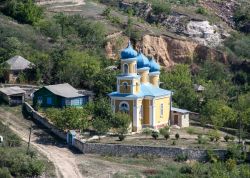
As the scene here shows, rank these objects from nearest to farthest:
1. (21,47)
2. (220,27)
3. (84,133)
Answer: (84,133), (21,47), (220,27)

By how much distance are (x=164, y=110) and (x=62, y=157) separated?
945 cm

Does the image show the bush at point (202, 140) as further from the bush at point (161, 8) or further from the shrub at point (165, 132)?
the bush at point (161, 8)

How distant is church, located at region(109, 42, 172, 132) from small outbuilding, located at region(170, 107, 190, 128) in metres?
1.01

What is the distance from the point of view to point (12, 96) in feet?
188

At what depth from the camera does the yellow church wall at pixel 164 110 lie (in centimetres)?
5536

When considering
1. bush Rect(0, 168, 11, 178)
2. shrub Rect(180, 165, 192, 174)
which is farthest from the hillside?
bush Rect(0, 168, 11, 178)

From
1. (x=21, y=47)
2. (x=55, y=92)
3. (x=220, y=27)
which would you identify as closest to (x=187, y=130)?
(x=55, y=92)

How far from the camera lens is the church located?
5409cm

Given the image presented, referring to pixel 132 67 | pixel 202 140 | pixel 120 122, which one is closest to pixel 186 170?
pixel 202 140

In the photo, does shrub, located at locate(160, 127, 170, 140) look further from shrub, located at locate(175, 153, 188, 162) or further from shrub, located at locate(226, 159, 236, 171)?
shrub, located at locate(226, 159, 236, 171)

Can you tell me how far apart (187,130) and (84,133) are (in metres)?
7.20

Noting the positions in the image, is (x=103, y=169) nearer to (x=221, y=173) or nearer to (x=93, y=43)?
(x=221, y=173)

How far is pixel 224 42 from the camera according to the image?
268 feet

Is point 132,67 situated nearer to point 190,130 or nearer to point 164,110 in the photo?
point 164,110
